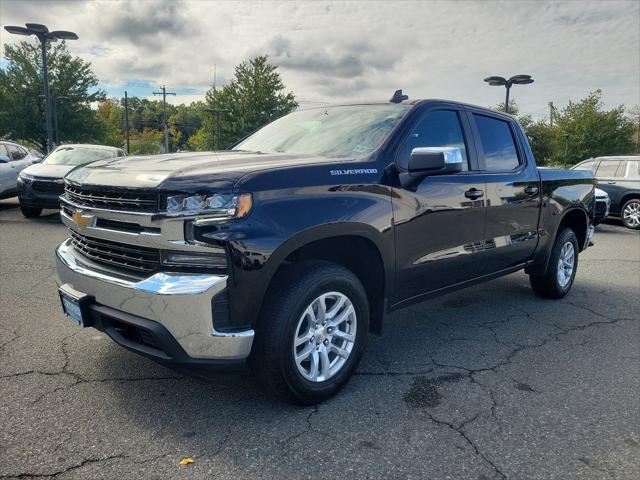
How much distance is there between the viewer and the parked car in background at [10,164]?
1109cm

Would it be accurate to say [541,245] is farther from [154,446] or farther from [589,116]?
[589,116]

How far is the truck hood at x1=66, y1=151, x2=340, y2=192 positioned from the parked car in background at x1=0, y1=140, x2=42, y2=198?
916 centimetres

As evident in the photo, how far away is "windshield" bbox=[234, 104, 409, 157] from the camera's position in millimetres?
3484

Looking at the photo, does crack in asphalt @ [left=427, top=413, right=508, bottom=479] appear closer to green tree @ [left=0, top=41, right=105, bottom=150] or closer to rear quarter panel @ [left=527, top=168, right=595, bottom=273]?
rear quarter panel @ [left=527, top=168, right=595, bottom=273]

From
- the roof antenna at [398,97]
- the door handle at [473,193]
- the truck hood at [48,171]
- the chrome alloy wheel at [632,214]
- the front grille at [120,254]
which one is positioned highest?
the roof antenna at [398,97]

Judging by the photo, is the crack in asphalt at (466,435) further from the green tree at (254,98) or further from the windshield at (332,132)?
the green tree at (254,98)

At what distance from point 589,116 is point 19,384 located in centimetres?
3361

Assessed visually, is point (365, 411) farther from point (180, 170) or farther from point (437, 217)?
point (180, 170)

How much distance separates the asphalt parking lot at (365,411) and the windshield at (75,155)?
6.93m

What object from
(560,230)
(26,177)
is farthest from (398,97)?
(26,177)

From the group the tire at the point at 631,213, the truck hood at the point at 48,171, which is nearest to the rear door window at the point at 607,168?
the tire at the point at 631,213

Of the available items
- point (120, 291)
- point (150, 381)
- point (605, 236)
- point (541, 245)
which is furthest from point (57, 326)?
point (605, 236)

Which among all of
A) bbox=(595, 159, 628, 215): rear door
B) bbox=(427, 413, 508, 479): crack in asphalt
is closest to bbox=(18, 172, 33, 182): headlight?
bbox=(427, 413, 508, 479): crack in asphalt

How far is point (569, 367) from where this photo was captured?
368 cm
